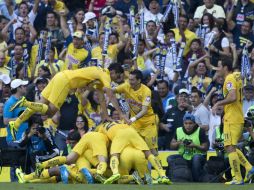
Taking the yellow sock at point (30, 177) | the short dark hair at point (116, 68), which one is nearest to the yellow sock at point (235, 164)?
the yellow sock at point (30, 177)

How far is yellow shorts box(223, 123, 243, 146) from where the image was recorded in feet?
71.9

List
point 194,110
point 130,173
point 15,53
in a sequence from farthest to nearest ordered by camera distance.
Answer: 1. point 15,53
2. point 194,110
3. point 130,173

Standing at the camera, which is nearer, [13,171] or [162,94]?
[13,171]

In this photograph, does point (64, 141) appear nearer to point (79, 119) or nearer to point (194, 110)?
point (79, 119)

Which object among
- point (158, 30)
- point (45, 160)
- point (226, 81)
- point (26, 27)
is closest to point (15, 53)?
point (26, 27)

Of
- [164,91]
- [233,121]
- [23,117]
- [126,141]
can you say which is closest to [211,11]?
[164,91]

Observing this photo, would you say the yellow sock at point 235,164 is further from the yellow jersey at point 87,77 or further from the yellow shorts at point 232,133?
the yellow jersey at point 87,77

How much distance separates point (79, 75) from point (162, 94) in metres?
3.70

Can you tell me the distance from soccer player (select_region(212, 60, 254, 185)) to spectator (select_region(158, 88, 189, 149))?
9.64ft

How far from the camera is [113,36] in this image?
2731 cm

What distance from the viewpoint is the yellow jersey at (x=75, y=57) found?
1057 inches

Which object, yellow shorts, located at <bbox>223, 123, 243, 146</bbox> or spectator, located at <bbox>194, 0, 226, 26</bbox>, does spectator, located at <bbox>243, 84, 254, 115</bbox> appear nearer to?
spectator, located at <bbox>194, 0, 226, 26</bbox>

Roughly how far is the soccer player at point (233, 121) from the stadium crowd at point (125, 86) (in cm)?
2

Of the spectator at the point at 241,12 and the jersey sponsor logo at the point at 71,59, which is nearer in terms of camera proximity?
the jersey sponsor logo at the point at 71,59
